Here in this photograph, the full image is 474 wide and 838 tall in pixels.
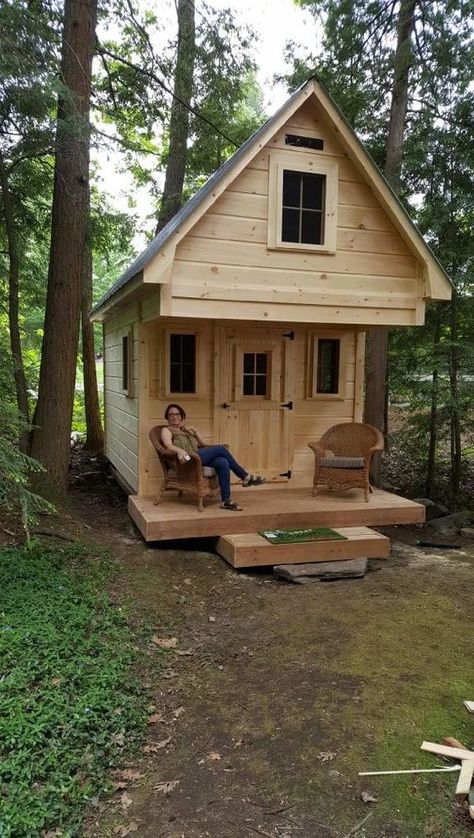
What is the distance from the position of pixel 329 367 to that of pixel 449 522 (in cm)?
289

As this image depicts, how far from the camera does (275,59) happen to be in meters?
9.67

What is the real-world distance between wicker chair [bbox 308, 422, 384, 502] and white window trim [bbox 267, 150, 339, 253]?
241 centimetres

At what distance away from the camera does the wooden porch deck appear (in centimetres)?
575

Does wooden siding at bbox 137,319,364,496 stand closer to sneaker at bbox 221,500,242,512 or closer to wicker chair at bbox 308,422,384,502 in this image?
wicker chair at bbox 308,422,384,502

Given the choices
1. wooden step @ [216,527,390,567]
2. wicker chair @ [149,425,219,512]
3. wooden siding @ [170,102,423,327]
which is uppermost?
wooden siding @ [170,102,423,327]

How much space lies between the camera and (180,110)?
10.2 metres

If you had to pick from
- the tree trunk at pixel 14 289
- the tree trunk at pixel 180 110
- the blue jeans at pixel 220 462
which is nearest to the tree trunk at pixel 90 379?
the tree trunk at pixel 180 110

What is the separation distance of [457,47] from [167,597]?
8.83 metres

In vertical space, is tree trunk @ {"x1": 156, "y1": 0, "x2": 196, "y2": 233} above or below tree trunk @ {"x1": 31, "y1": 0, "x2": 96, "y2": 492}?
above

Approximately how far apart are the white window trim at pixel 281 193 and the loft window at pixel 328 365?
5.74ft

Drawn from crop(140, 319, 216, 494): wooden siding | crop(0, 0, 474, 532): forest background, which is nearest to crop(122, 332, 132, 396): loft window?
crop(0, 0, 474, 532): forest background

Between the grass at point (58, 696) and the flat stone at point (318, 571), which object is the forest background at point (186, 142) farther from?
the flat stone at point (318, 571)

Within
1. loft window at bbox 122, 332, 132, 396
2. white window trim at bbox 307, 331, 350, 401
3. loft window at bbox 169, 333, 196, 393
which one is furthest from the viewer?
→ loft window at bbox 122, 332, 132, 396

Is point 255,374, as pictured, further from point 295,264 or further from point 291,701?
point 291,701
